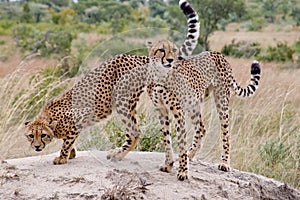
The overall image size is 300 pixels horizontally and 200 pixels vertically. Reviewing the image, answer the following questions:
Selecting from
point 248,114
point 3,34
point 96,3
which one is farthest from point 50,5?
point 248,114

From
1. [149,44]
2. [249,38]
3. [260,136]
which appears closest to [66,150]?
[149,44]

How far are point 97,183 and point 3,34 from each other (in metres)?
24.2

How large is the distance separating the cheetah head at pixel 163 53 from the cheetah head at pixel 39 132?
0.96 metres

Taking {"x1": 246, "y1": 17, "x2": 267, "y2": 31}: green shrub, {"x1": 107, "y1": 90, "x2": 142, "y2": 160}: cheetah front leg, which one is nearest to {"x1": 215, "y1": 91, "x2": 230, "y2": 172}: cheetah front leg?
{"x1": 107, "y1": 90, "x2": 142, "y2": 160}: cheetah front leg

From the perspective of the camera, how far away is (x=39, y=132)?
420cm

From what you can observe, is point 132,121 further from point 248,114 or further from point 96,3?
point 96,3

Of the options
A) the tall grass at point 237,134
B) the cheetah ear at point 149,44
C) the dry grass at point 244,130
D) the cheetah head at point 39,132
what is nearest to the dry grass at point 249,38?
the dry grass at point 244,130

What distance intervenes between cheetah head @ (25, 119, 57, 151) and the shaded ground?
0.20 meters

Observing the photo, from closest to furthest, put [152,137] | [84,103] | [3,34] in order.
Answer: [84,103] → [152,137] → [3,34]

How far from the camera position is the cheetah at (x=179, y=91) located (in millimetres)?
4004

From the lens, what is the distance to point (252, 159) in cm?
611

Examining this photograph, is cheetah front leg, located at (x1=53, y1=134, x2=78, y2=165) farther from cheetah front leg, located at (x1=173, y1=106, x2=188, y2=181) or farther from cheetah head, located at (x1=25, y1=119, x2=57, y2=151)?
cheetah front leg, located at (x1=173, y1=106, x2=188, y2=181)

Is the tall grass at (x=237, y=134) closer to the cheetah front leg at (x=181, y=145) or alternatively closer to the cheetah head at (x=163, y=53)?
the cheetah front leg at (x=181, y=145)

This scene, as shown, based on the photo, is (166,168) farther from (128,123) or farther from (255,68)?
(255,68)
